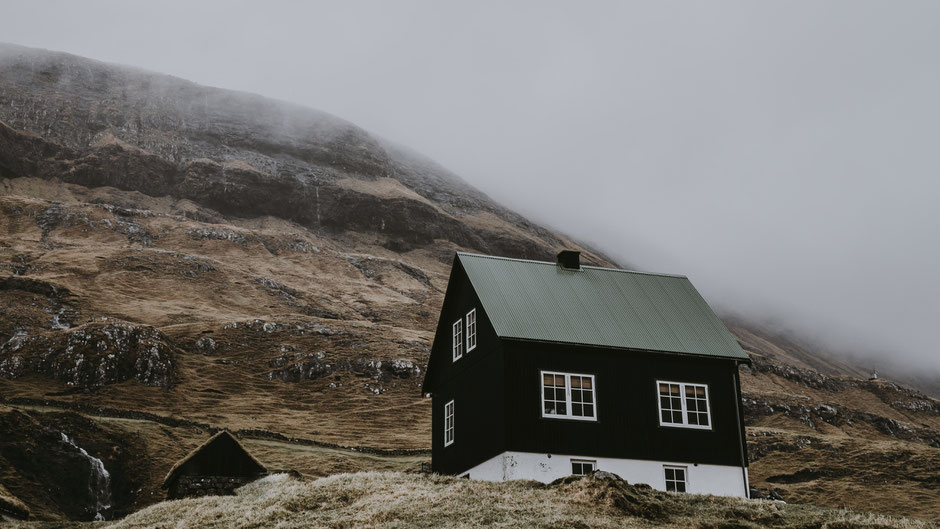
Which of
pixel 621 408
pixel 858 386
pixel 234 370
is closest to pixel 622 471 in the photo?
pixel 621 408

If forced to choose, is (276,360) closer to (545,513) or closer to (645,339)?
(645,339)

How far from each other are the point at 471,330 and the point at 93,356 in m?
67.8

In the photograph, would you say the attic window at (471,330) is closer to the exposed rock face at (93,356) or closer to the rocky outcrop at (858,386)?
the exposed rock face at (93,356)

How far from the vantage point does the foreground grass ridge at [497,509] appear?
79.4ft

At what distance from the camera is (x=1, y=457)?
50875mm

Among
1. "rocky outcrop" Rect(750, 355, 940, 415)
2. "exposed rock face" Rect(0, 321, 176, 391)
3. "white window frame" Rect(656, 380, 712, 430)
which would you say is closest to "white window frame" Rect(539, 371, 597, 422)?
"white window frame" Rect(656, 380, 712, 430)

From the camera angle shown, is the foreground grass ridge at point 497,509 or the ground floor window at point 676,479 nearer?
the foreground grass ridge at point 497,509

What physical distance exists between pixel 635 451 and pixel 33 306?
101 m

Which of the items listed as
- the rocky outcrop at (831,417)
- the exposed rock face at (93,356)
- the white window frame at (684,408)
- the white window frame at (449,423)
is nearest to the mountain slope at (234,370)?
the exposed rock face at (93,356)

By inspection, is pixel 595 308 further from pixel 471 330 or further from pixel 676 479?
pixel 676 479

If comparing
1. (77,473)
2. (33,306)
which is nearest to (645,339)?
(77,473)

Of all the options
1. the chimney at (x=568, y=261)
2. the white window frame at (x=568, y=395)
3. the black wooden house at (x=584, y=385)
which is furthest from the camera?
the chimney at (x=568, y=261)

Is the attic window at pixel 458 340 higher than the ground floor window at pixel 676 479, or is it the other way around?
the attic window at pixel 458 340

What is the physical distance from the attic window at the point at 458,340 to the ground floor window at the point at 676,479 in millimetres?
9973
